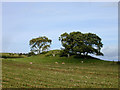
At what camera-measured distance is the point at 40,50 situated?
110 m

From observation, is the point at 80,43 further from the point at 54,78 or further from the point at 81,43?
the point at 54,78

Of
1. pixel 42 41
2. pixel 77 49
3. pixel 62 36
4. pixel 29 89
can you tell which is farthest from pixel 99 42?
pixel 29 89

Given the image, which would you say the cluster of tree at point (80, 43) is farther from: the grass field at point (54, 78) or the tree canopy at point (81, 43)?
the grass field at point (54, 78)

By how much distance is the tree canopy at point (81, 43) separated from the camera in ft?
266

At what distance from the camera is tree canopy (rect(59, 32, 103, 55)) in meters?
81.2

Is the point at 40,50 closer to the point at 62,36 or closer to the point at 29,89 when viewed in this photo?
the point at 62,36

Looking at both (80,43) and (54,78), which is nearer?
(54,78)

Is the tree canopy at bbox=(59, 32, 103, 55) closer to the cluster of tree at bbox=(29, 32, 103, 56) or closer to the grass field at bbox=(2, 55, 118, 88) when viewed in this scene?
the cluster of tree at bbox=(29, 32, 103, 56)

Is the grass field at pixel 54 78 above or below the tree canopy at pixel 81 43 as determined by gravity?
below

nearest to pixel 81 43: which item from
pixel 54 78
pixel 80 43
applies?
pixel 80 43

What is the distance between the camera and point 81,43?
8244 cm

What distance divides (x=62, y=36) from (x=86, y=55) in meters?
15.9

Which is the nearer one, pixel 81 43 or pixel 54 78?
pixel 54 78

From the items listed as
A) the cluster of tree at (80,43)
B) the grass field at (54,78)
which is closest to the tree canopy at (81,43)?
the cluster of tree at (80,43)
